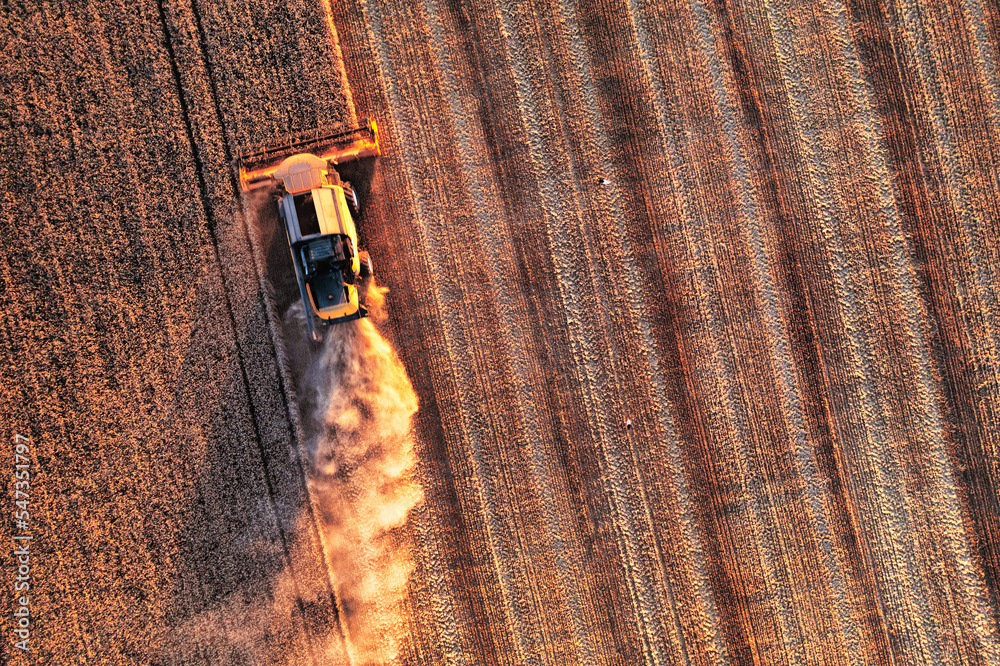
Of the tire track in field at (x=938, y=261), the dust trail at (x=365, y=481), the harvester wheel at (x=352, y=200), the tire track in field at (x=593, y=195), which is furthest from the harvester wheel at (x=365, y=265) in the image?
the tire track in field at (x=938, y=261)

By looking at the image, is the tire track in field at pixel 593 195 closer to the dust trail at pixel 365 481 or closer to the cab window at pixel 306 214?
the dust trail at pixel 365 481

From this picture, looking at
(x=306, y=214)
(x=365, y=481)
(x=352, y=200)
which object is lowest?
(x=365, y=481)

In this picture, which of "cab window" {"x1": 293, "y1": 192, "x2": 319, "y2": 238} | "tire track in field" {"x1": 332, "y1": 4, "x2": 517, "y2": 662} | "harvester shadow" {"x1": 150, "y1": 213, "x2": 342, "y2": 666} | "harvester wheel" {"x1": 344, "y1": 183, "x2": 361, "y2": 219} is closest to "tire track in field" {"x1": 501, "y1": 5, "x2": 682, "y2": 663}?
"tire track in field" {"x1": 332, "y1": 4, "x2": 517, "y2": 662}

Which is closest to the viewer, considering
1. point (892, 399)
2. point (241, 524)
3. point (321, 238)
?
point (321, 238)

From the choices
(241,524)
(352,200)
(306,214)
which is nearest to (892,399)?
(352,200)

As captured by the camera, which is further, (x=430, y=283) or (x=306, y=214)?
(x=430, y=283)

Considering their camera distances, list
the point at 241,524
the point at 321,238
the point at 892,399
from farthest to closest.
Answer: the point at 892,399 → the point at 241,524 → the point at 321,238

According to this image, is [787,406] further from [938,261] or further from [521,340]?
[521,340]
